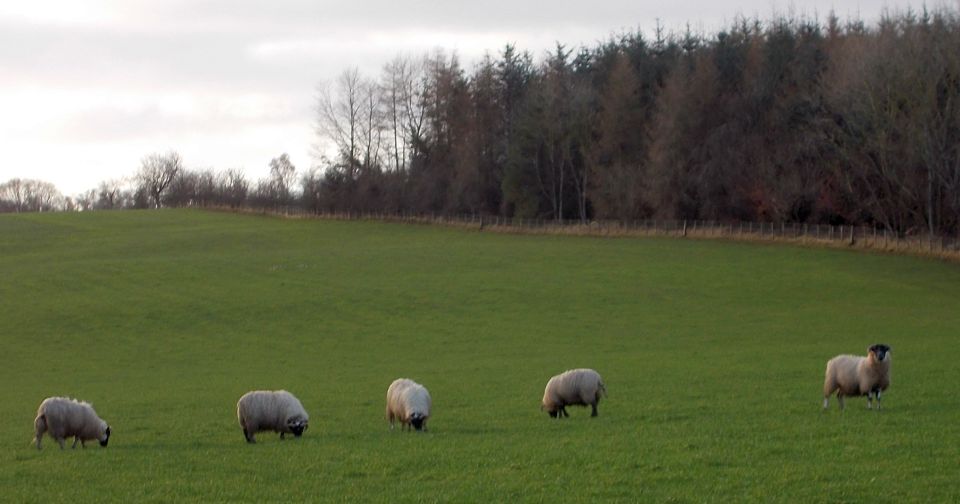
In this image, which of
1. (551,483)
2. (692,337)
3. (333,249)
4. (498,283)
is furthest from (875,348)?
(333,249)

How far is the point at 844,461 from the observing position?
14078 millimetres

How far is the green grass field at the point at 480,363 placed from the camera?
14.1 metres

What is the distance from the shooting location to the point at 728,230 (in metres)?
75.4

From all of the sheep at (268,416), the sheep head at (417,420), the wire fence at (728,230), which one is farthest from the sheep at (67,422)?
the wire fence at (728,230)

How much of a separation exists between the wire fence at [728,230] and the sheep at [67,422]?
52.8 m

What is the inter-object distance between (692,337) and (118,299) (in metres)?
28.2

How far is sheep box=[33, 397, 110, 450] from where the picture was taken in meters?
18.7

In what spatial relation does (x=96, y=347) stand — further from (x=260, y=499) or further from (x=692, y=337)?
(x=260, y=499)

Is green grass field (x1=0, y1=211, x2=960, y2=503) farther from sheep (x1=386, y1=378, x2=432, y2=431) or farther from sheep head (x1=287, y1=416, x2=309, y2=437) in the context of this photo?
sheep head (x1=287, y1=416, x2=309, y2=437)

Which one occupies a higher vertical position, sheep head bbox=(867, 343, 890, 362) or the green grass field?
sheep head bbox=(867, 343, 890, 362)

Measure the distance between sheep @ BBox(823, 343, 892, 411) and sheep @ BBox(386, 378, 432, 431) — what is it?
24.9 feet

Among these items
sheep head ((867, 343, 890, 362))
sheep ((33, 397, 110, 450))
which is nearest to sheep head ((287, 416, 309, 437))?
sheep ((33, 397, 110, 450))

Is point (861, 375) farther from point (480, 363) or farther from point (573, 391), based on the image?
point (480, 363)

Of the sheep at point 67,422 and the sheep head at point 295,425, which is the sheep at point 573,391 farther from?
the sheep at point 67,422
